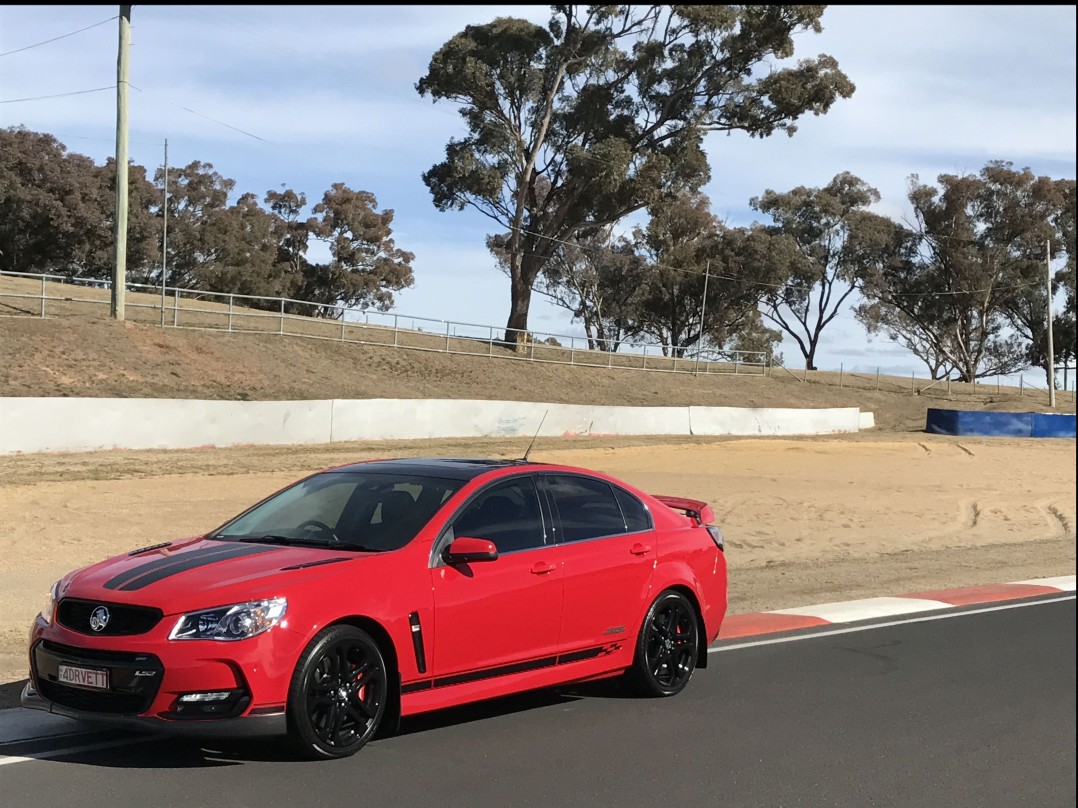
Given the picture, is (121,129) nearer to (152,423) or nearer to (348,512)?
(152,423)

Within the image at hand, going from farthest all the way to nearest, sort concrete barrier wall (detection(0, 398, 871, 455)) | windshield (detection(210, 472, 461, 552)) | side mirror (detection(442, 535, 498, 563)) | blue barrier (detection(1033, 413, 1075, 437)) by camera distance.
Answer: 1. blue barrier (detection(1033, 413, 1075, 437))
2. concrete barrier wall (detection(0, 398, 871, 455))
3. windshield (detection(210, 472, 461, 552))
4. side mirror (detection(442, 535, 498, 563))

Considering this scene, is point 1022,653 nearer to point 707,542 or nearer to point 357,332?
point 707,542

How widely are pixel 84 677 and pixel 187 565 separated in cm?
75

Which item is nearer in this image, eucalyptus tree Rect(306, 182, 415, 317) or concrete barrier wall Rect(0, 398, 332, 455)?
concrete barrier wall Rect(0, 398, 332, 455)

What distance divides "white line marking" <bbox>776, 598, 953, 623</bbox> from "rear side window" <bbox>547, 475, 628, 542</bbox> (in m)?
4.04

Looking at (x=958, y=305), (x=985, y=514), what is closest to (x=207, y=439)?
(x=985, y=514)

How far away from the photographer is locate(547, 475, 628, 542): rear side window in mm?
7562

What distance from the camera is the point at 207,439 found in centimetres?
2658

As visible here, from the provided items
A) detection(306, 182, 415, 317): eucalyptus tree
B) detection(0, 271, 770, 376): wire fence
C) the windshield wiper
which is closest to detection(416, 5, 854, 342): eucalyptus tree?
detection(0, 271, 770, 376): wire fence

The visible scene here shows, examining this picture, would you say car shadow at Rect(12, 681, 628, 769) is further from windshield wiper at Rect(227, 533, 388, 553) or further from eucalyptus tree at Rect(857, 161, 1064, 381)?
eucalyptus tree at Rect(857, 161, 1064, 381)

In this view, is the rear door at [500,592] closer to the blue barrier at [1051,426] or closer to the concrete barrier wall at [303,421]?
the concrete barrier wall at [303,421]

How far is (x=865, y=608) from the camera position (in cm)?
1181

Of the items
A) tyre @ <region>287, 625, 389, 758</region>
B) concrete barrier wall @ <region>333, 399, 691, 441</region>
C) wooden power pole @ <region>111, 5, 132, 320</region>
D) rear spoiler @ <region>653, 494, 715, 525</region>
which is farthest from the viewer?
wooden power pole @ <region>111, 5, 132, 320</region>

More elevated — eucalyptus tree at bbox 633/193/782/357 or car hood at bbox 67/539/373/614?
eucalyptus tree at bbox 633/193/782/357
